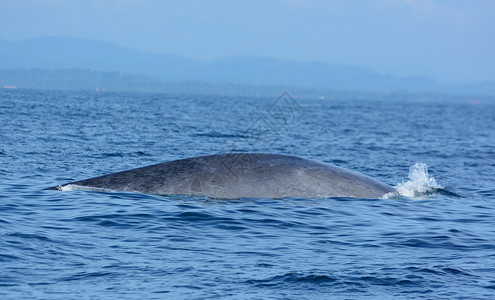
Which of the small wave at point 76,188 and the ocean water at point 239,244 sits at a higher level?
the small wave at point 76,188

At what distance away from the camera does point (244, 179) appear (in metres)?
13.2

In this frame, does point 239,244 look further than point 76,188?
No

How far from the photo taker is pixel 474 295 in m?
8.59

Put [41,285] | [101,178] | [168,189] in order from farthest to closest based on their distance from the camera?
[101,178] → [168,189] → [41,285]

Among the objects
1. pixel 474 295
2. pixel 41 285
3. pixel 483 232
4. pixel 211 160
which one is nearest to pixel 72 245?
pixel 41 285

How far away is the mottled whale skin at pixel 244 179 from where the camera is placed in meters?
13.1

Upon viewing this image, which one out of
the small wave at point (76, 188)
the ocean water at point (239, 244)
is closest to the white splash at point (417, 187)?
the ocean water at point (239, 244)

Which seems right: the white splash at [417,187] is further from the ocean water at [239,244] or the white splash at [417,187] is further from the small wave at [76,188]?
the small wave at [76,188]

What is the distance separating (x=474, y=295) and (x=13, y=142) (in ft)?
77.2

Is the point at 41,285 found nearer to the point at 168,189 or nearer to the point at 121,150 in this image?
the point at 168,189

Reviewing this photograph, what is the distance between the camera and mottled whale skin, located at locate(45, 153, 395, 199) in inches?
518

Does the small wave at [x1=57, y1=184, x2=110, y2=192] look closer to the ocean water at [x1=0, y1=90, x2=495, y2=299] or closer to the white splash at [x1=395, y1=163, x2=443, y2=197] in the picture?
the ocean water at [x1=0, y1=90, x2=495, y2=299]

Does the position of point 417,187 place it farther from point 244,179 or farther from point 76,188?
point 76,188

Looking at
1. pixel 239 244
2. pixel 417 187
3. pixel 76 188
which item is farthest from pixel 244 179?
pixel 417 187
